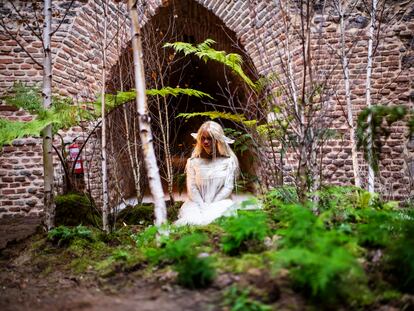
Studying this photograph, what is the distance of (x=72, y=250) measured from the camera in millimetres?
3006

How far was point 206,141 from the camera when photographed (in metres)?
3.95

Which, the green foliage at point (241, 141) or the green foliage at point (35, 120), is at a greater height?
the green foliage at point (35, 120)

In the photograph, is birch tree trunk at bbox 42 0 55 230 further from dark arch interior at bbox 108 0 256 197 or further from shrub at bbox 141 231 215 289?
shrub at bbox 141 231 215 289

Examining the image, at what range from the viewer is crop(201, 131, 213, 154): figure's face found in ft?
12.9

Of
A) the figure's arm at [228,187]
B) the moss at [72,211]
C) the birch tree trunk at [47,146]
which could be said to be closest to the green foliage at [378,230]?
the figure's arm at [228,187]

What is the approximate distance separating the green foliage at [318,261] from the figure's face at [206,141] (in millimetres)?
2170

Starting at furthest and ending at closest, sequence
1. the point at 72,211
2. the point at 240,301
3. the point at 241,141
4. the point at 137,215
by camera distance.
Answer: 1. the point at 137,215
2. the point at 72,211
3. the point at 241,141
4. the point at 240,301

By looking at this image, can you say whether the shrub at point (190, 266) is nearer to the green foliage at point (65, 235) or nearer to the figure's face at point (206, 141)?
the green foliage at point (65, 235)

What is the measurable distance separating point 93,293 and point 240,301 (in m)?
1.03

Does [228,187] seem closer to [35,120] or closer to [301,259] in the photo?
[35,120]

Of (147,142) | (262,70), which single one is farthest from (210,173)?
(262,70)

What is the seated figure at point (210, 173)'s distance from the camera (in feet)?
12.8

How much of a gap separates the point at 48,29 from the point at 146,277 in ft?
9.75

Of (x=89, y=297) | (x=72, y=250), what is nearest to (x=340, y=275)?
(x=89, y=297)
